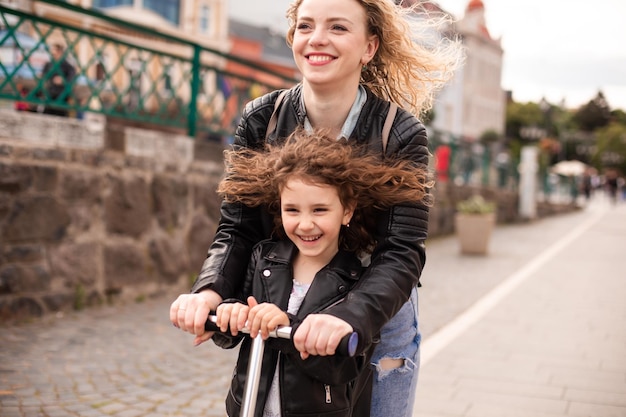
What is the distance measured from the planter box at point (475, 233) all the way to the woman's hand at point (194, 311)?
1082cm

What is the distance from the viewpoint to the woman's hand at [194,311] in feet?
6.69

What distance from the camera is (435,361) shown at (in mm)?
5676

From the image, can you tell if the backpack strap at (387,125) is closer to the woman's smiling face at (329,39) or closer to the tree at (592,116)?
the woman's smiling face at (329,39)

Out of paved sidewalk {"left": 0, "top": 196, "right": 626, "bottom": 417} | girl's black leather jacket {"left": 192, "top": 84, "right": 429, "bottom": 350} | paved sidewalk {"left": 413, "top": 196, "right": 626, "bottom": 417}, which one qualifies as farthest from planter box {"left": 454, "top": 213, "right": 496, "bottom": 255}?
girl's black leather jacket {"left": 192, "top": 84, "right": 429, "bottom": 350}

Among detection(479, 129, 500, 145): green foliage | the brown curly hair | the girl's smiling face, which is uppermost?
detection(479, 129, 500, 145): green foliage

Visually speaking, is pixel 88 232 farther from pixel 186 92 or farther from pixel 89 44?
pixel 186 92

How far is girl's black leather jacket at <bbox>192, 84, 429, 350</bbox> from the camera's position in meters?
2.00

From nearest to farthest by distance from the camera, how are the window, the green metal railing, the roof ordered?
the green metal railing, the window, the roof

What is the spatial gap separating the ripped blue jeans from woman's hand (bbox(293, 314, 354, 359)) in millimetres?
482

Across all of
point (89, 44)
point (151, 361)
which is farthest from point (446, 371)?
point (89, 44)

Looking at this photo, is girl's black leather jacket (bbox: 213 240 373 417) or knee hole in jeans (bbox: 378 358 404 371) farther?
knee hole in jeans (bbox: 378 358 404 371)

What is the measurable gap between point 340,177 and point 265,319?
0.45 metres

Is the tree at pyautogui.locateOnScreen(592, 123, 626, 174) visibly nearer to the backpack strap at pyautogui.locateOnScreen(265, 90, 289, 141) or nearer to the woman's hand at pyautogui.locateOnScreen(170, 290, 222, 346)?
the backpack strap at pyautogui.locateOnScreen(265, 90, 289, 141)

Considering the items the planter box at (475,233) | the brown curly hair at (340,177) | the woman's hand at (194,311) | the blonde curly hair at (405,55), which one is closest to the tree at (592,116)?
the planter box at (475,233)
